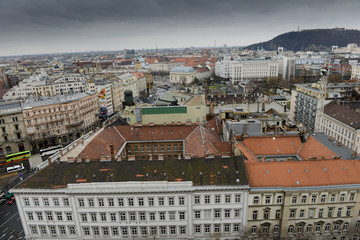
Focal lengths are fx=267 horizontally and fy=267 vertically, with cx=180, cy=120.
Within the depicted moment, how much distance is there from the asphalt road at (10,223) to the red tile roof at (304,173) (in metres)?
55.1

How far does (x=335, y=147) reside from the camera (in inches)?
2749

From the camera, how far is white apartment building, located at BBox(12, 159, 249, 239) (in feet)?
174

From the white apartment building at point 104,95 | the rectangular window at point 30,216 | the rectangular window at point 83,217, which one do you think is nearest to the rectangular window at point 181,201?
the rectangular window at point 83,217

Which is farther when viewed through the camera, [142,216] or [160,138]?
[160,138]

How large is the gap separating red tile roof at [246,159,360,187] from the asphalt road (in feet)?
181

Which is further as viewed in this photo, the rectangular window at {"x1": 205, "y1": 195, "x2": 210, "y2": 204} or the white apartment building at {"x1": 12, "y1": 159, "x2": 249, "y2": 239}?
the rectangular window at {"x1": 205, "y1": 195, "x2": 210, "y2": 204}

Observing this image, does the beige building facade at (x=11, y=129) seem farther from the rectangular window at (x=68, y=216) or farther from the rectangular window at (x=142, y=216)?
the rectangular window at (x=142, y=216)

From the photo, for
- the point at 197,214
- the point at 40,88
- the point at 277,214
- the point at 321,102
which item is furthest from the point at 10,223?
the point at 40,88

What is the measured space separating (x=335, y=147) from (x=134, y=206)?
53365mm

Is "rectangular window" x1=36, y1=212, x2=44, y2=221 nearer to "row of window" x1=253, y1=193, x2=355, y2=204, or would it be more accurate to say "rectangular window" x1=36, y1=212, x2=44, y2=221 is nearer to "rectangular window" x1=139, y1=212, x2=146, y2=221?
"rectangular window" x1=139, y1=212, x2=146, y2=221

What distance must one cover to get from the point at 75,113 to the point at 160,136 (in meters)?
66.1

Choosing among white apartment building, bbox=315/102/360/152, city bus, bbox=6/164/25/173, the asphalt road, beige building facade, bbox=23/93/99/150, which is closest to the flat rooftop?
the asphalt road

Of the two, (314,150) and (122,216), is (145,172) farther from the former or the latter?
(314,150)

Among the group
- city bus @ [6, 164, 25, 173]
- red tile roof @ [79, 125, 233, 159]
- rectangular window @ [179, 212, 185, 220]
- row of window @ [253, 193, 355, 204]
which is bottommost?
city bus @ [6, 164, 25, 173]
